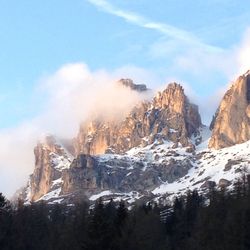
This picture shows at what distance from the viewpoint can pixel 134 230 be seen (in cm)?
8456

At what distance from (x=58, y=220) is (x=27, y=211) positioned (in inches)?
936

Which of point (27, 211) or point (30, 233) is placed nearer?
point (30, 233)

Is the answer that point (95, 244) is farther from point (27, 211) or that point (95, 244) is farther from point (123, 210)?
point (27, 211)

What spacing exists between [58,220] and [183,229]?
3363 centimetres

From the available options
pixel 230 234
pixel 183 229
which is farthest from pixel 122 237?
pixel 183 229

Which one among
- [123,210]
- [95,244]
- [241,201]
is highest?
[241,201]

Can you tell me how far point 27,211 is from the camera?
121562 mm

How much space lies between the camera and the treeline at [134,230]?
2474 inches

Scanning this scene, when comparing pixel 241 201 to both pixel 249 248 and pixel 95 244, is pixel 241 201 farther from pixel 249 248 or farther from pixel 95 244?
Result: pixel 95 244

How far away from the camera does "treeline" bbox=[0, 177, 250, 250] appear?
206 ft

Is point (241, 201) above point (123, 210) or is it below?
above

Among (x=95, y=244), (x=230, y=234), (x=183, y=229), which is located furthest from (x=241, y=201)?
(x=95, y=244)

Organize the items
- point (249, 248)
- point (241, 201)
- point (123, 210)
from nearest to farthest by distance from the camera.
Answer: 1. point (123, 210)
2. point (249, 248)
3. point (241, 201)

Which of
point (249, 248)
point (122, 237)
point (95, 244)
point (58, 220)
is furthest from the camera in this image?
point (58, 220)
